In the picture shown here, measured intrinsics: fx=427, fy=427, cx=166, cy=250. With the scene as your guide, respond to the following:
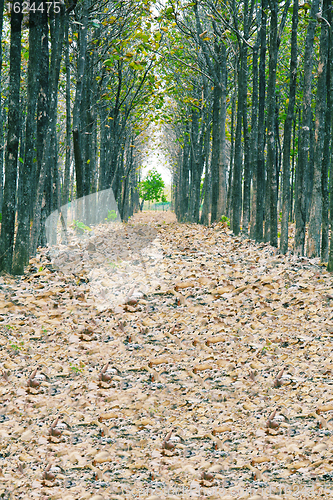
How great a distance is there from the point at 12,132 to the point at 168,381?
5.20m

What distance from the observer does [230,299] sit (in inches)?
252

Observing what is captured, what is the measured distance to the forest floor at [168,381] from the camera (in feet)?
10.8

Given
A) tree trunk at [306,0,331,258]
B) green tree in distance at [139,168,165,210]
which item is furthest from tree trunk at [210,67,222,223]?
green tree in distance at [139,168,165,210]

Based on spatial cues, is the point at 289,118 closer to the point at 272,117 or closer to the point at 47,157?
the point at 272,117

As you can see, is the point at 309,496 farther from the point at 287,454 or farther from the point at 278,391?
the point at 278,391

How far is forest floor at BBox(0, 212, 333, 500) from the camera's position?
10.8 feet

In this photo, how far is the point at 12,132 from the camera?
291 inches

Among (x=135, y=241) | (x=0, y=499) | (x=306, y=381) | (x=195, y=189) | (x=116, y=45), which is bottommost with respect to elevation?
(x=0, y=499)

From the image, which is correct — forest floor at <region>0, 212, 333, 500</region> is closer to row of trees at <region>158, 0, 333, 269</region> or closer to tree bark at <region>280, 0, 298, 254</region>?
tree bark at <region>280, 0, 298, 254</region>

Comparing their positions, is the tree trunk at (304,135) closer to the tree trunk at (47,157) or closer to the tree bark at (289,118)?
the tree bark at (289,118)

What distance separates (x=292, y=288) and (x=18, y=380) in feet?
13.8

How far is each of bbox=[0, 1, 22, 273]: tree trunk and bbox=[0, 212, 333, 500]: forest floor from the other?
786 mm

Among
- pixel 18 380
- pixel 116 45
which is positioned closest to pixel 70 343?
pixel 18 380

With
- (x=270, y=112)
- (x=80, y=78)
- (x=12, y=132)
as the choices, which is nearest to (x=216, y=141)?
(x=80, y=78)
